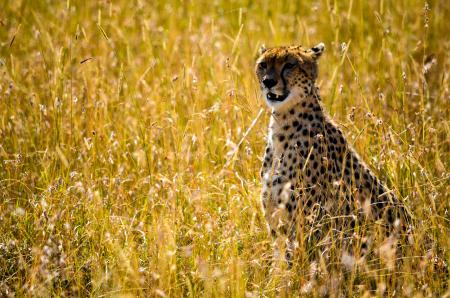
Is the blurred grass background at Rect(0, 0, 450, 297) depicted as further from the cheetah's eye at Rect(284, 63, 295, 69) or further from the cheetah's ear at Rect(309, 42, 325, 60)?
the cheetah's eye at Rect(284, 63, 295, 69)

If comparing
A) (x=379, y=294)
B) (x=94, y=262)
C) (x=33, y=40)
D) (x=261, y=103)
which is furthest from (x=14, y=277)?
(x=33, y=40)

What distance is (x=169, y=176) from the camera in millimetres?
3973

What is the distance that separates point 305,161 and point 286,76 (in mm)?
389

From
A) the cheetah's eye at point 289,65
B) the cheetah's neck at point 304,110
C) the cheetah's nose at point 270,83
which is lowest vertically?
the cheetah's neck at point 304,110

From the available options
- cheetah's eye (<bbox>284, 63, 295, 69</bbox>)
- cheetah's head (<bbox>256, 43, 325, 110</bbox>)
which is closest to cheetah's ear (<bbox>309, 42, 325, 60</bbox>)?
cheetah's head (<bbox>256, 43, 325, 110</bbox>)

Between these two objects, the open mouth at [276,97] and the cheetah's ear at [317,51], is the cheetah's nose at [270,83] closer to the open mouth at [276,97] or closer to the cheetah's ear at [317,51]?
the open mouth at [276,97]

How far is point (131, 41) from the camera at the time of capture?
231 inches

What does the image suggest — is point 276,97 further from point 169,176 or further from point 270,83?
point 169,176

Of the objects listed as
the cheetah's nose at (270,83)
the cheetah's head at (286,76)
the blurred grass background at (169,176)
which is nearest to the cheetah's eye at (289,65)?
the cheetah's head at (286,76)

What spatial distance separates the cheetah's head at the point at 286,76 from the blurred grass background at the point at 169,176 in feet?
0.66

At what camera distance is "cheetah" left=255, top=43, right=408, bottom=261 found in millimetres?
3467

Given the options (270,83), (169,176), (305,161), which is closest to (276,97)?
(270,83)

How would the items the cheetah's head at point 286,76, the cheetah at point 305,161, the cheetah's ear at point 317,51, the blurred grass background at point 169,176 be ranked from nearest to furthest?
1. the blurred grass background at point 169,176
2. the cheetah at point 305,161
3. the cheetah's head at point 286,76
4. the cheetah's ear at point 317,51

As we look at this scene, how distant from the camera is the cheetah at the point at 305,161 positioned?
3467 mm
